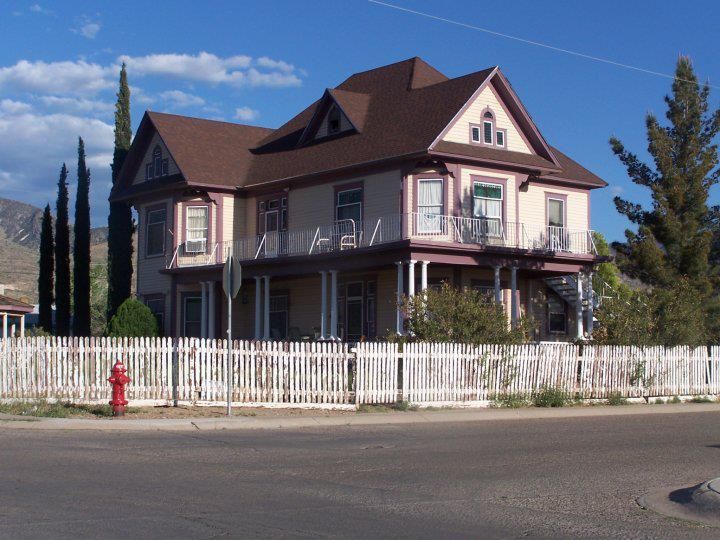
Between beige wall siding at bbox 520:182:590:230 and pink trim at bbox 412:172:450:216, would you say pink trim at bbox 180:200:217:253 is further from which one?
beige wall siding at bbox 520:182:590:230

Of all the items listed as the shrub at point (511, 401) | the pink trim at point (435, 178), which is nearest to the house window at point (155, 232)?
the pink trim at point (435, 178)

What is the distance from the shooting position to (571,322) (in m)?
36.4

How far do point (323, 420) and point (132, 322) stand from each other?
17.3 m

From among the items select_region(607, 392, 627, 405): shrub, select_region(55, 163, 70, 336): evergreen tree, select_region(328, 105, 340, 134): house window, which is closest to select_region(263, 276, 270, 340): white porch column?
select_region(328, 105, 340, 134): house window

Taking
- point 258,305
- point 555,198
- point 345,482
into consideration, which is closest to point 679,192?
point 555,198

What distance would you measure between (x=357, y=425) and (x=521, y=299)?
685 inches

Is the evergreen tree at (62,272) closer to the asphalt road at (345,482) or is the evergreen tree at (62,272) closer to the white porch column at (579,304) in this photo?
the white porch column at (579,304)

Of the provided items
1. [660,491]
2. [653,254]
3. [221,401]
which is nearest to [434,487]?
[660,491]

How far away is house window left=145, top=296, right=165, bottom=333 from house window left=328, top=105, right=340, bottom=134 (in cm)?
940

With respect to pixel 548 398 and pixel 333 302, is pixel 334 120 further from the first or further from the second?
pixel 548 398

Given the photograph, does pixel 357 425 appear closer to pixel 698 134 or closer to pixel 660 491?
pixel 660 491

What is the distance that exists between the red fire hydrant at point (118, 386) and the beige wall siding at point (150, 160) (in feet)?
62.3

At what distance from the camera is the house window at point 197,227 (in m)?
36.2

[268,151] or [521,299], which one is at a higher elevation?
[268,151]
